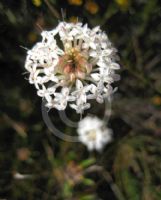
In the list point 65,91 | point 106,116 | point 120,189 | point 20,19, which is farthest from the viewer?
point 106,116

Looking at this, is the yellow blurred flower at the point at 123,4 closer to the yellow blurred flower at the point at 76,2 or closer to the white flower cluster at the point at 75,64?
the yellow blurred flower at the point at 76,2

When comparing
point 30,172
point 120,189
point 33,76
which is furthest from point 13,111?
point 33,76

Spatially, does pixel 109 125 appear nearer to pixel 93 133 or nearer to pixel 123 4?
pixel 93 133

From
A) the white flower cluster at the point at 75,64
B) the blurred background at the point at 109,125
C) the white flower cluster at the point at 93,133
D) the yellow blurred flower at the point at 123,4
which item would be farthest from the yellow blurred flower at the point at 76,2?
the white flower cluster at the point at 75,64

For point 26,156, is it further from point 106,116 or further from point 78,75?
point 78,75

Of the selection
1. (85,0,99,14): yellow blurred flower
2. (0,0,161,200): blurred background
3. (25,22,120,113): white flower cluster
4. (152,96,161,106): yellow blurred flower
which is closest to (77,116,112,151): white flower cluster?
(0,0,161,200): blurred background

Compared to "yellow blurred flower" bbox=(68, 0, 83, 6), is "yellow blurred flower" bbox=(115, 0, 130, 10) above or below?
below

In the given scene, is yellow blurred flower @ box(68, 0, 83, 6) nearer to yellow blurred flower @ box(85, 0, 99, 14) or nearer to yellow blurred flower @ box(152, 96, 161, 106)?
yellow blurred flower @ box(85, 0, 99, 14)
